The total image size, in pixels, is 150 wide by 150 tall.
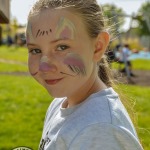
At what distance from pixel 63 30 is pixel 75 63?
130mm

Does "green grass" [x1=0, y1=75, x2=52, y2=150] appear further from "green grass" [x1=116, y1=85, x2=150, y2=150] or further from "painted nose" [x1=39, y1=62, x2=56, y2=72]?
"painted nose" [x1=39, y1=62, x2=56, y2=72]

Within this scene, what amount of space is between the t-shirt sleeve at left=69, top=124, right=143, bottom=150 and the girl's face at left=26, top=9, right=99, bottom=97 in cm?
20

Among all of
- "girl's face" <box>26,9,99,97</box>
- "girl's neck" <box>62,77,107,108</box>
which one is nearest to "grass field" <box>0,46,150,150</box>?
"girl's neck" <box>62,77,107,108</box>

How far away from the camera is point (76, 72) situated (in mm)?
1412

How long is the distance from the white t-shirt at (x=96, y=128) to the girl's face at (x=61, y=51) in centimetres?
10

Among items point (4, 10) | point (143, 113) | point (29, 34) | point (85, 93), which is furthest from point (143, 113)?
point (29, 34)

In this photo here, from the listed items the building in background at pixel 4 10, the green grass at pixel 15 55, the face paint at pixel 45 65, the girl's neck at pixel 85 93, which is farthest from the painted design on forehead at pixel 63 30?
the green grass at pixel 15 55

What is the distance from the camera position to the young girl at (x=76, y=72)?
1.30 meters

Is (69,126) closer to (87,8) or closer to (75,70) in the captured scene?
(75,70)

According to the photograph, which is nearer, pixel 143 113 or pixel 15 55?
pixel 143 113

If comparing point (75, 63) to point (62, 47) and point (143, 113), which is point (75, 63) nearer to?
point (62, 47)

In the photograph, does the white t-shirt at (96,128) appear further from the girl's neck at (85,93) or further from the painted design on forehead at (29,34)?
the painted design on forehead at (29,34)

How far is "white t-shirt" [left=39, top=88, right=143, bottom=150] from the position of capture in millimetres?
1284

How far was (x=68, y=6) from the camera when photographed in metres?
1.42
